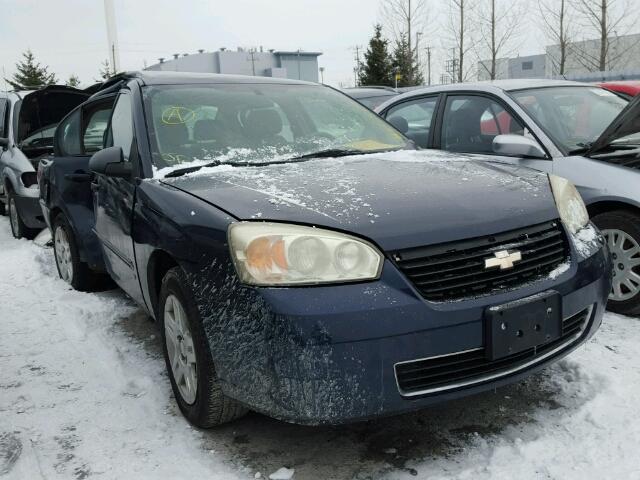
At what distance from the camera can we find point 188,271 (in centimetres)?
239

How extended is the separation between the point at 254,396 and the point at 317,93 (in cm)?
234

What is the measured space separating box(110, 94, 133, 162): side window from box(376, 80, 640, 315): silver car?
2208mm

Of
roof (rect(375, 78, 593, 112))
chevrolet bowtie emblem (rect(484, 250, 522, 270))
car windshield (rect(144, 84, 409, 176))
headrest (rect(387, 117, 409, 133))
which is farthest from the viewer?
headrest (rect(387, 117, 409, 133))

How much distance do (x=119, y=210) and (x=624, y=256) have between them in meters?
2.98

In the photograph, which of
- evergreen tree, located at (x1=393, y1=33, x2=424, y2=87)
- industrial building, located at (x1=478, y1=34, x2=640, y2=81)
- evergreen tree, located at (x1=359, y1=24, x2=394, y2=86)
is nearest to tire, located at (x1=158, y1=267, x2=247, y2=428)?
industrial building, located at (x1=478, y1=34, x2=640, y2=81)

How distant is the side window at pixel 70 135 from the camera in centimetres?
481

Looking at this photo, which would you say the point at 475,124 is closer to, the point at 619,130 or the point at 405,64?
the point at 619,130

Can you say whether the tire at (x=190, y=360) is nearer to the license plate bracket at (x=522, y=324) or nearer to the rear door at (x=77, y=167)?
the license plate bracket at (x=522, y=324)

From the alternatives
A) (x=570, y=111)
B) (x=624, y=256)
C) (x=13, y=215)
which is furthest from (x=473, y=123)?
(x=13, y=215)

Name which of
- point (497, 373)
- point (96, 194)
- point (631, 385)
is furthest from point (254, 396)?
point (96, 194)

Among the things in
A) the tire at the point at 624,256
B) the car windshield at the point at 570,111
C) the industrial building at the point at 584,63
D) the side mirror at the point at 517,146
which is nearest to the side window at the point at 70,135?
the side mirror at the point at 517,146

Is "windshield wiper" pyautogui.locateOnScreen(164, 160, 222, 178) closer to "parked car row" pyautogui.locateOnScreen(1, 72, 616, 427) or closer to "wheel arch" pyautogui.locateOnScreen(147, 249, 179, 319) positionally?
"parked car row" pyautogui.locateOnScreen(1, 72, 616, 427)

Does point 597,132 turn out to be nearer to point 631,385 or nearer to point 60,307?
point 631,385

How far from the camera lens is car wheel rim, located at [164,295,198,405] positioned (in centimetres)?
253
